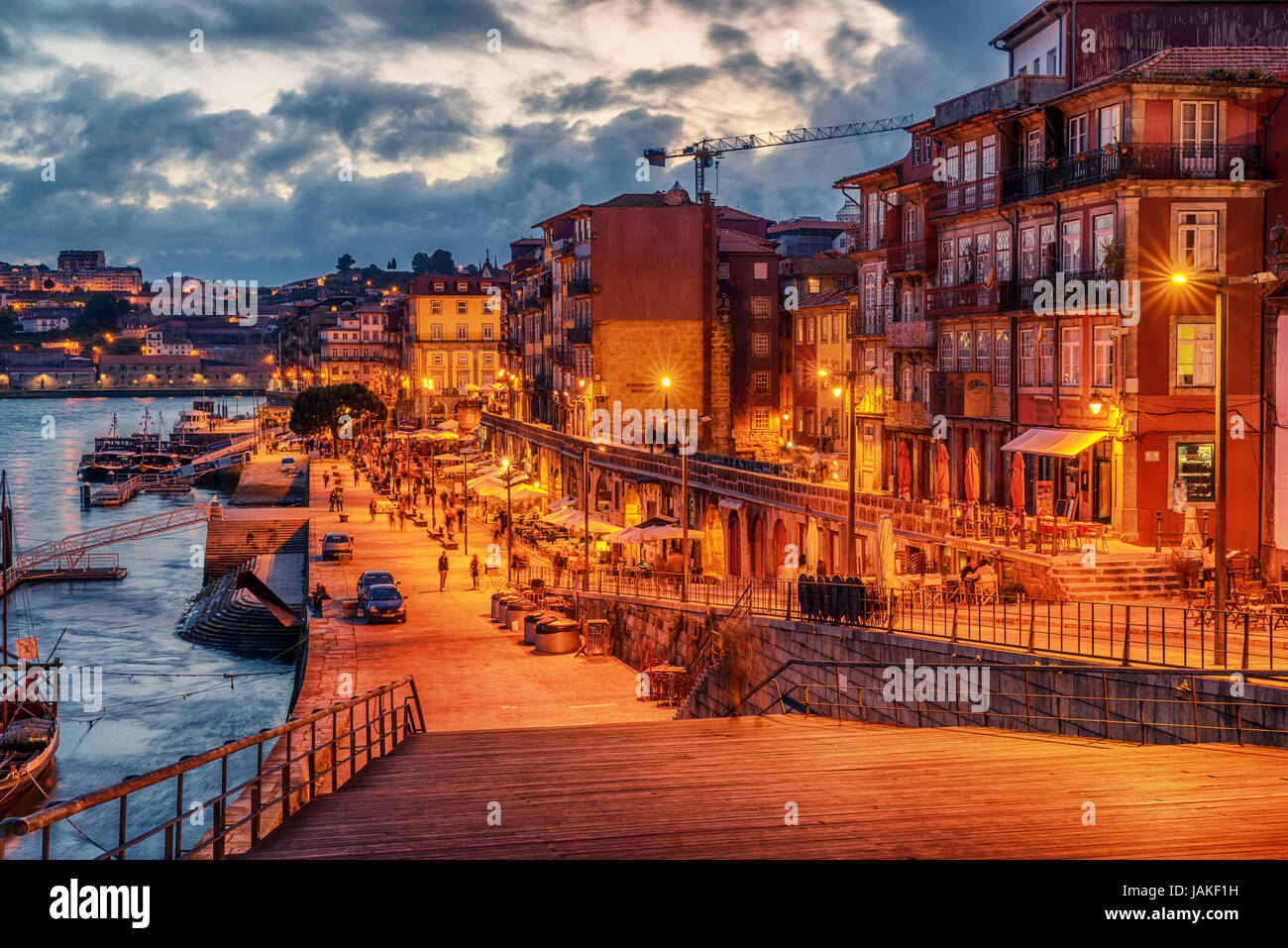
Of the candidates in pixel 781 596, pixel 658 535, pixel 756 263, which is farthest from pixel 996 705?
pixel 756 263

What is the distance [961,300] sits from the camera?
4334 centimetres

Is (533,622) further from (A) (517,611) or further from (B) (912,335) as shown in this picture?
(B) (912,335)

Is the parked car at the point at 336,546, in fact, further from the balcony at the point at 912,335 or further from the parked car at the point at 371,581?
the balcony at the point at 912,335

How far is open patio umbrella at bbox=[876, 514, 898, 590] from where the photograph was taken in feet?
97.1

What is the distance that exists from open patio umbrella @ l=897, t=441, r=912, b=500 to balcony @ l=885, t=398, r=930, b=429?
895 millimetres

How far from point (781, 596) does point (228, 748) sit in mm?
25489

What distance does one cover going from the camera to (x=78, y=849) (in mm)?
34656

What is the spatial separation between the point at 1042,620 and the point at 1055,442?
37.8 ft

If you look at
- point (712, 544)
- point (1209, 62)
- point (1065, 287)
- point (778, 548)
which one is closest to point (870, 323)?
point (712, 544)

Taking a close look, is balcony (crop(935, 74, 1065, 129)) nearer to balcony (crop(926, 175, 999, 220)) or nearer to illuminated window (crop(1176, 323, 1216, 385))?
balcony (crop(926, 175, 999, 220))

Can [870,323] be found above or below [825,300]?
below

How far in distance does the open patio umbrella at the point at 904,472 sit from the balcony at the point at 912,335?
3.82m

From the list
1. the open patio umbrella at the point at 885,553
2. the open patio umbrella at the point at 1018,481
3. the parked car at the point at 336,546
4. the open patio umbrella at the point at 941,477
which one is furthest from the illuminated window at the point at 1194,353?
the parked car at the point at 336,546

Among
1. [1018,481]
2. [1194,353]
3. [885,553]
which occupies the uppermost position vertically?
[1194,353]
